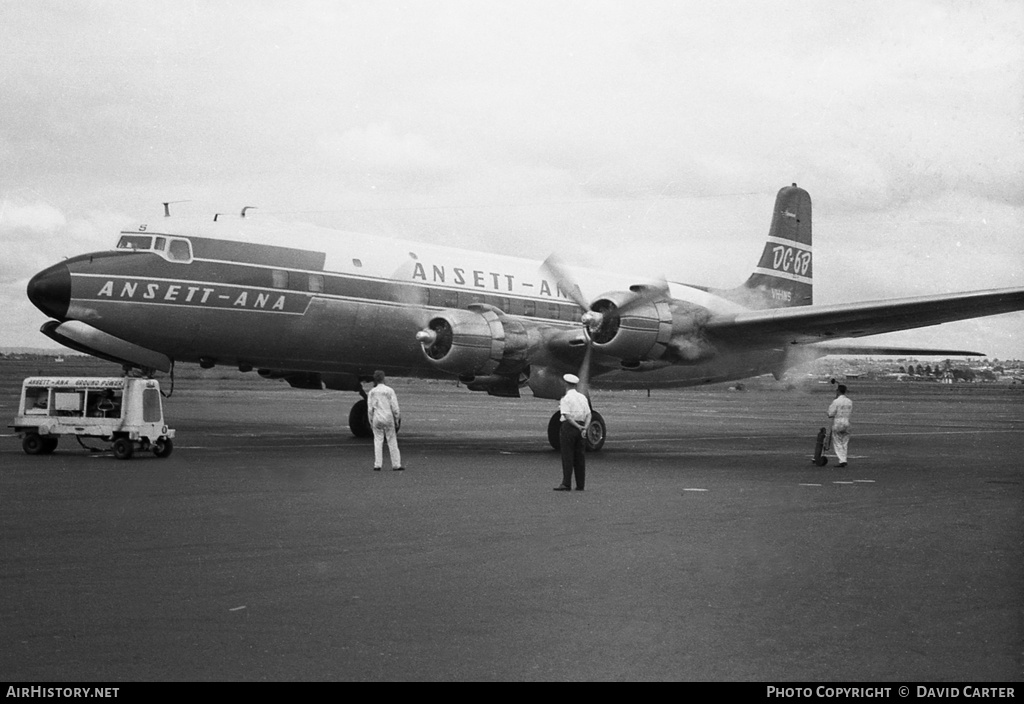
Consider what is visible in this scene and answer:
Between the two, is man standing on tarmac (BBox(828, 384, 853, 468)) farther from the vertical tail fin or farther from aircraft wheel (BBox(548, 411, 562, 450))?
the vertical tail fin

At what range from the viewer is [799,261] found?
86.6ft

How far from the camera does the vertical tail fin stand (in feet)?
83.5

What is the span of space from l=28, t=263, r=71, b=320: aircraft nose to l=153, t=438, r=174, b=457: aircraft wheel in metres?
2.62

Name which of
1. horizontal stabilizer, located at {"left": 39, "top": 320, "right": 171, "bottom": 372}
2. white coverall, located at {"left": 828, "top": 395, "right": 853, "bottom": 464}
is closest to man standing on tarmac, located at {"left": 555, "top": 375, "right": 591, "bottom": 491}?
white coverall, located at {"left": 828, "top": 395, "right": 853, "bottom": 464}

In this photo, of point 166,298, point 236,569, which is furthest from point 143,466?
point 236,569

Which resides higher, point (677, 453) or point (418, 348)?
point (418, 348)

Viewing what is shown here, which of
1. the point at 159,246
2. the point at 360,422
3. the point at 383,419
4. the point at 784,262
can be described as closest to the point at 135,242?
the point at 159,246

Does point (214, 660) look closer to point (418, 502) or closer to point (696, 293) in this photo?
point (418, 502)

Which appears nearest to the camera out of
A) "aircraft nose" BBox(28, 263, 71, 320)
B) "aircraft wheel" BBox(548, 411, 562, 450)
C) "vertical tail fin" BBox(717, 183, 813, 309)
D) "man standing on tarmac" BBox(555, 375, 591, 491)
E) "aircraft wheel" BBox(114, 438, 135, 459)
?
"man standing on tarmac" BBox(555, 375, 591, 491)

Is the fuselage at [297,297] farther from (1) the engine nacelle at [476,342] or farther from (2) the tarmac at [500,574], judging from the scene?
(2) the tarmac at [500,574]

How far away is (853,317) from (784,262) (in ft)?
24.4

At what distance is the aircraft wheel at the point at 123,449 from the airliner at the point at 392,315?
1.68 m

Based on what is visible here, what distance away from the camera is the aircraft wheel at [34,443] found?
1745 cm

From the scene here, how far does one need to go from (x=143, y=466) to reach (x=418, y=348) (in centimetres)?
669
